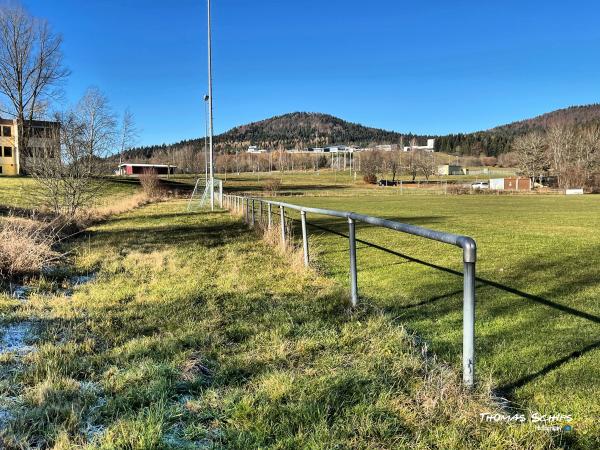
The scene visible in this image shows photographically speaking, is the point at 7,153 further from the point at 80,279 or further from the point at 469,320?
the point at 469,320

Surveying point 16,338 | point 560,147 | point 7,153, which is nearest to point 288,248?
point 16,338

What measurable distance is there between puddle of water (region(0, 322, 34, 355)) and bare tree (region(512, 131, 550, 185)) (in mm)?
107302

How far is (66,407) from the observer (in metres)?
3.02

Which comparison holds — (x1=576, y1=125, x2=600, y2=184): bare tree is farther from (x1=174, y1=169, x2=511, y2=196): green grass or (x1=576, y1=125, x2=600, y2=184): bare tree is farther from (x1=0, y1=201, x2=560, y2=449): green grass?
(x1=0, y1=201, x2=560, y2=449): green grass

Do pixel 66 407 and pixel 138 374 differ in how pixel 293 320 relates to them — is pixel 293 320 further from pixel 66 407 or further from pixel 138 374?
pixel 66 407

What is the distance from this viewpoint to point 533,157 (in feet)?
321

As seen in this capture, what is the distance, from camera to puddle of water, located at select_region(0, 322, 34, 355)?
14.0 feet

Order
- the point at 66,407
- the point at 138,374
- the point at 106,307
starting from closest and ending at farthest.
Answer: the point at 66,407 → the point at 138,374 → the point at 106,307

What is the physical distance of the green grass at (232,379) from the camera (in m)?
2.71

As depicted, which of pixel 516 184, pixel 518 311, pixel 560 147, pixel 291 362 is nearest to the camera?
pixel 291 362

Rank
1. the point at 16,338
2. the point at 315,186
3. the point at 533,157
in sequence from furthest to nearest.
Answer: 1. the point at 315,186
2. the point at 533,157
3. the point at 16,338

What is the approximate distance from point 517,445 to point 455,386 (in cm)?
62

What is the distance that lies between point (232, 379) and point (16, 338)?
2.57 meters

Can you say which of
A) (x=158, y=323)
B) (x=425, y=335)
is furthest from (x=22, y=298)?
(x=425, y=335)
